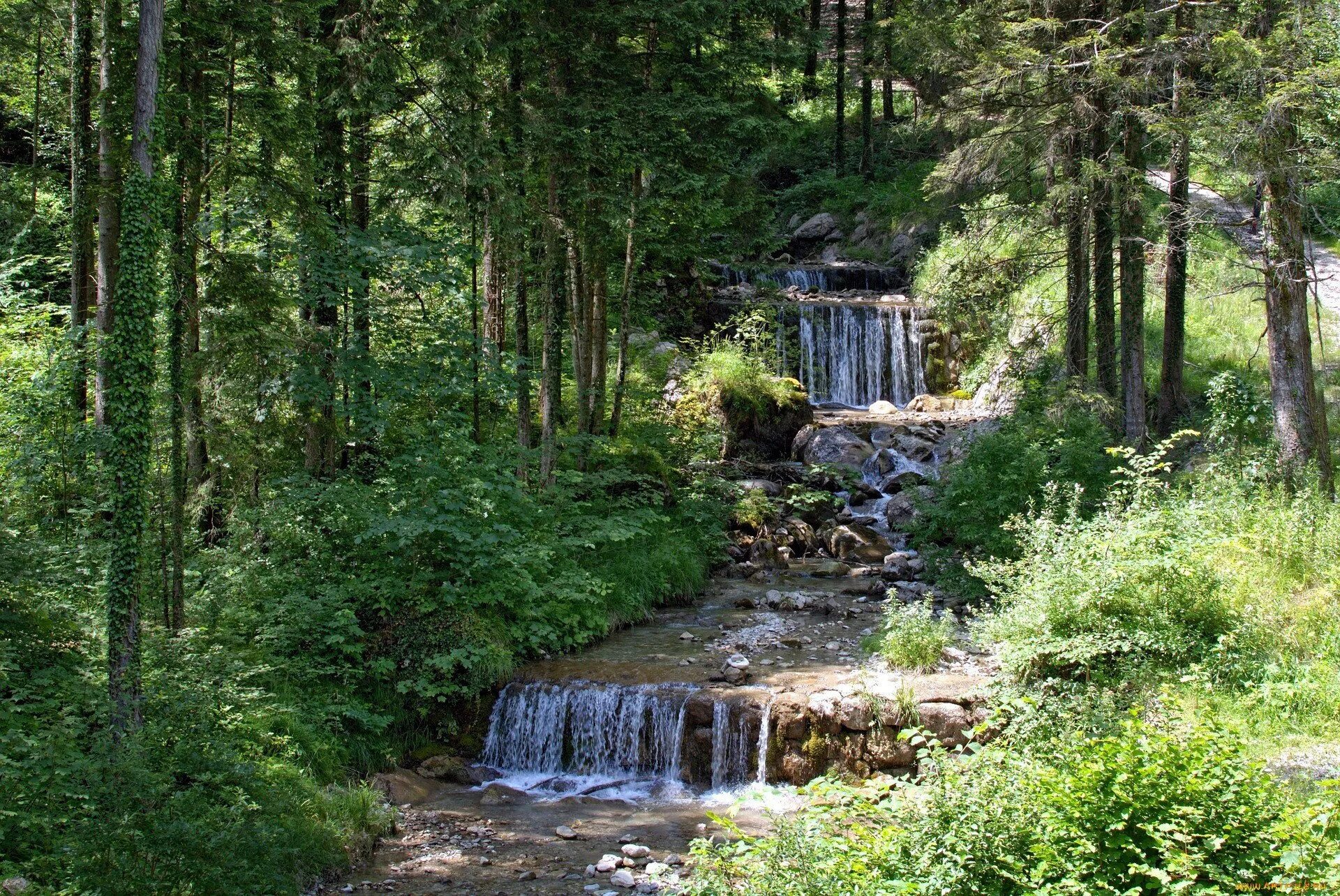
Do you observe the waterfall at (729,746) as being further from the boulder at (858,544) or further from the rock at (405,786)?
the boulder at (858,544)

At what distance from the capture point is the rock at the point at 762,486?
16.8 m

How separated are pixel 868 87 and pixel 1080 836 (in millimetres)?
32047

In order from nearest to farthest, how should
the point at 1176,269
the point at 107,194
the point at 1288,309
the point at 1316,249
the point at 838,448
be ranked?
the point at 107,194, the point at 1288,309, the point at 1176,269, the point at 838,448, the point at 1316,249

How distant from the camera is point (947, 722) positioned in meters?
8.70

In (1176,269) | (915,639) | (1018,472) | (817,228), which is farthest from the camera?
(817,228)

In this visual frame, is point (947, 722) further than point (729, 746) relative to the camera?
No

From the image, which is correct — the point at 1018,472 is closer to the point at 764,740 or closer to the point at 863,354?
the point at 764,740

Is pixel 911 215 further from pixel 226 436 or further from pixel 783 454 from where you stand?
pixel 226 436

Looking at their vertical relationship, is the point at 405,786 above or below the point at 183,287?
below

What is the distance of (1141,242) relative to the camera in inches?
513

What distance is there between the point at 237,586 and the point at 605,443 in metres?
7.09

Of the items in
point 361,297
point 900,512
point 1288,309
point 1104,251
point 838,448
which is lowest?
point 900,512

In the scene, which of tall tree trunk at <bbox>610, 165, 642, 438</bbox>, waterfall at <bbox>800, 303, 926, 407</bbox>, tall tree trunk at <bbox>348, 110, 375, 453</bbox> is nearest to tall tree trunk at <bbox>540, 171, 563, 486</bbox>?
tall tree trunk at <bbox>610, 165, 642, 438</bbox>

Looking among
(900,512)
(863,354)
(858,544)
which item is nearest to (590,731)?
(858,544)
